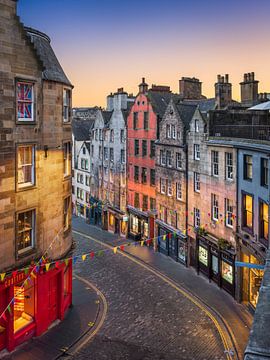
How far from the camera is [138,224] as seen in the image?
140 ft

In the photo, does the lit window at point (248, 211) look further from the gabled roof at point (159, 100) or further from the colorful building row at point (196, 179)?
the gabled roof at point (159, 100)

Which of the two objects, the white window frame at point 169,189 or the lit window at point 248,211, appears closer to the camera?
the lit window at point 248,211

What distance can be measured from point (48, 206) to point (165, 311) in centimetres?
1038

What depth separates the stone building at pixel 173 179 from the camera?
34.2 metres

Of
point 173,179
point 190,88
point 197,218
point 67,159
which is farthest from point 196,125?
point 190,88

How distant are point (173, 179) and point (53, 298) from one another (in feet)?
58.1

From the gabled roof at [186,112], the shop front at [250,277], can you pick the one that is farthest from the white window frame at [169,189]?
the shop front at [250,277]

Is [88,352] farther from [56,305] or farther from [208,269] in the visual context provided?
[208,269]

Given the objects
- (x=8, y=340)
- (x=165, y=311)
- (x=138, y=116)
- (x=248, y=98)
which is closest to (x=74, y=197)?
(x=138, y=116)

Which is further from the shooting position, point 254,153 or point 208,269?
point 208,269

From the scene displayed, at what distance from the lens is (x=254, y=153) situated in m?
23.6

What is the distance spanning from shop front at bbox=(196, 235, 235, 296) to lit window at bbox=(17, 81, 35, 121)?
16992 mm

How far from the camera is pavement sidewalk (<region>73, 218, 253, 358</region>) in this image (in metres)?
22.3

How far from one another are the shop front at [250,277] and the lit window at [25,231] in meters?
13.4
